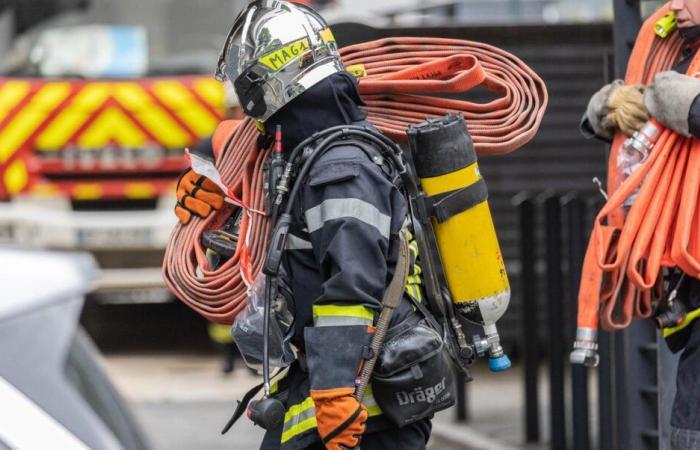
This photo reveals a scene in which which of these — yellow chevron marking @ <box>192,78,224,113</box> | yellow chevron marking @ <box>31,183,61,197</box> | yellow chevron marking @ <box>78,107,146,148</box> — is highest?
yellow chevron marking @ <box>192,78,224,113</box>

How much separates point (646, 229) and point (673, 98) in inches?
16.2

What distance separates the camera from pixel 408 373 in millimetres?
4367

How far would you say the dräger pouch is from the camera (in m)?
4.35

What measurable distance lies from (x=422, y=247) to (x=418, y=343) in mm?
287

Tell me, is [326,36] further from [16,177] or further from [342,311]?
[16,177]

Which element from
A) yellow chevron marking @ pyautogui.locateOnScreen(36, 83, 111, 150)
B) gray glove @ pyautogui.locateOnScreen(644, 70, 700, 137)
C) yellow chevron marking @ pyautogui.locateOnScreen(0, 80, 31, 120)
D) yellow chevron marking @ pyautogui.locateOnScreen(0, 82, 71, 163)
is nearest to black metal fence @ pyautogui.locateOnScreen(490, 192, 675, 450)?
gray glove @ pyautogui.locateOnScreen(644, 70, 700, 137)

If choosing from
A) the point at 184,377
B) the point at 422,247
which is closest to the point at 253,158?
the point at 422,247

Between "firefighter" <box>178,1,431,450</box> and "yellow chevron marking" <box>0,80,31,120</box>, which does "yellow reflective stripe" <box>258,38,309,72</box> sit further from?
"yellow chevron marking" <box>0,80,31,120</box>

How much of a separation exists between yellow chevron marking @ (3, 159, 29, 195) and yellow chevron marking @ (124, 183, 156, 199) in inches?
28.1

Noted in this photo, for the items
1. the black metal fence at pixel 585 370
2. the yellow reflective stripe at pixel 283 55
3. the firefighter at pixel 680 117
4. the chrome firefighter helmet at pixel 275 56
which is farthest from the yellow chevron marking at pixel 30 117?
the yellow reflective stripe at pixel 283 55

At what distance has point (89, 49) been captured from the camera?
37.3ft

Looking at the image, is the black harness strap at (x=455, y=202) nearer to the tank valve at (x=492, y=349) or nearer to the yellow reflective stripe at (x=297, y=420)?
the tank valve at (x=492, y=349)

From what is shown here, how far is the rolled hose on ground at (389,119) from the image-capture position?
4.73 meters

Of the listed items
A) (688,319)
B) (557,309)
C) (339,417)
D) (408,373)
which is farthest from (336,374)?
(557,309)
